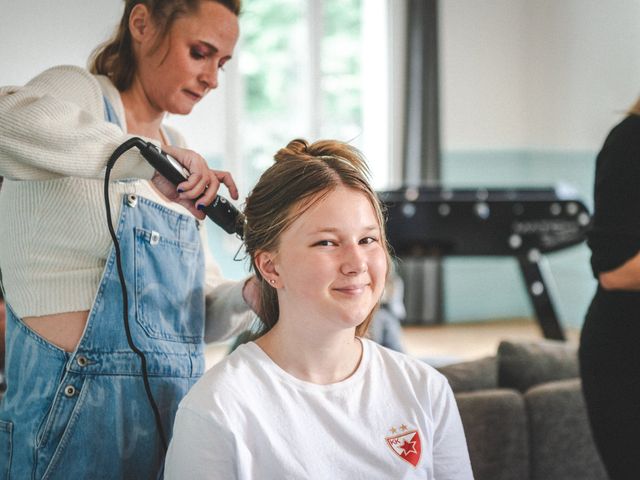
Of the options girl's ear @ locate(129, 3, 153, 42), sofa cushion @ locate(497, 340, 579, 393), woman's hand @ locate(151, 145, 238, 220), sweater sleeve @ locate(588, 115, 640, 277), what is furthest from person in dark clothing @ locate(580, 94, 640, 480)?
girl's ear @ locate(129, 3, 153, 42)

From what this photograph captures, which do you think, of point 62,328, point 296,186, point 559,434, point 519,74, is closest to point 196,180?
point 296,186

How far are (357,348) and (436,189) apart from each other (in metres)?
3.74

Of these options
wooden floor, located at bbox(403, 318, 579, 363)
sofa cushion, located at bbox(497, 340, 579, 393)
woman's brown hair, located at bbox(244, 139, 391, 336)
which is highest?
woman's brown hair, located at bbox(244, 139, 391, 336)

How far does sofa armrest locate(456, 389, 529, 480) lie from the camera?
1.90 m

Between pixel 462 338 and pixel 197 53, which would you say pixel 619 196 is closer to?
pixel 197 53

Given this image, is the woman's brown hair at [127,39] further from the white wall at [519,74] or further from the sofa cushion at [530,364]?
the white wall at [519,74]

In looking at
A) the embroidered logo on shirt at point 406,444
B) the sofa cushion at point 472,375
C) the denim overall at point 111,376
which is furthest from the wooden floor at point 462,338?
the embroidered logo on shirt at point 406,444

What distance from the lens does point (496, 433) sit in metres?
1.92

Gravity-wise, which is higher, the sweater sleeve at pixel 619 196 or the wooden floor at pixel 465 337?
the sweater sleeve at pixel 619 196

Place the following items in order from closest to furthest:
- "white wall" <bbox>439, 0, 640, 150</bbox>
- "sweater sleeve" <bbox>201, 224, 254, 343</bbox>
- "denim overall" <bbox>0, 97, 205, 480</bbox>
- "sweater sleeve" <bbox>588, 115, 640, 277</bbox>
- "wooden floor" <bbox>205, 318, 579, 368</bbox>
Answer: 1. "denim overall" <bbox>0, 97, 205, 480</bbox>
2. "sweater sleeve" <bbox>201, 224, 254, 343</bbox>
3. "sweater sleeve" <bbox>588, 115, 640, 277</bbox>
4. "wooden floor" <bbox>205, 318, 579, 368</bbox>
5. "white wall" <bbox>439, 0, 640, 150</bbox>

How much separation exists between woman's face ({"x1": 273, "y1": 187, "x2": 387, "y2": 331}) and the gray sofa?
0.76 meters

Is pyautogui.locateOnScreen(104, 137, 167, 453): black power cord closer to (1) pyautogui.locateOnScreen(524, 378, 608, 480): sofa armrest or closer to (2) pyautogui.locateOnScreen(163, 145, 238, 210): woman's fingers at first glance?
(2) pyautogui.locateOnScreen(163, 145, 238, 210): woman's fingers

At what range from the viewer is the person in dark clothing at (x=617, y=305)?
156cm

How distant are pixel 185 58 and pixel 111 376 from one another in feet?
1.73
